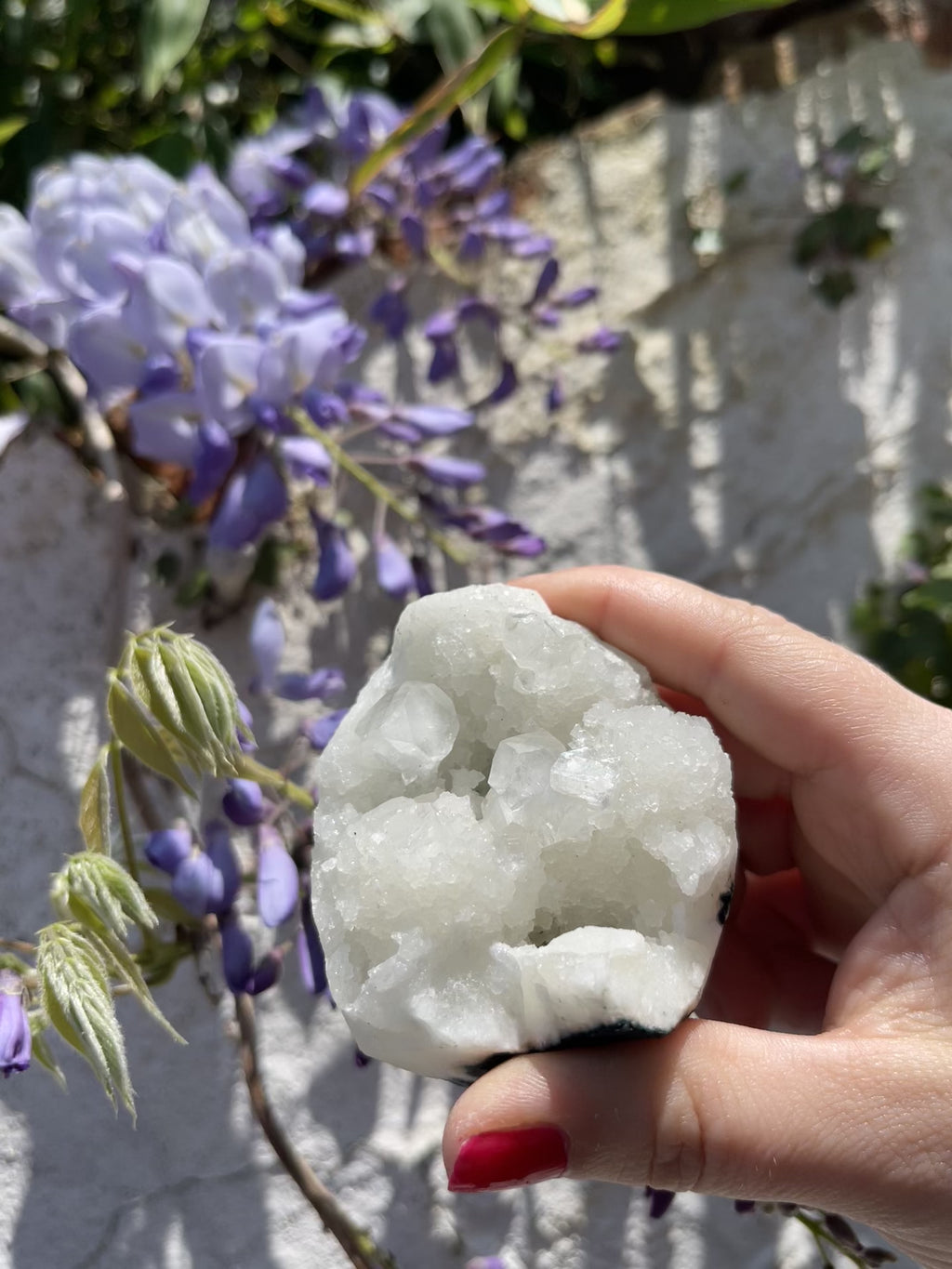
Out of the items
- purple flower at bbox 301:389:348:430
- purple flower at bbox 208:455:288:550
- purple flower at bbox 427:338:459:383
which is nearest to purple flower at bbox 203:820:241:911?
purple flower at bbox 208:455:288:550

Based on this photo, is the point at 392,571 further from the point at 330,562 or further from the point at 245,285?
the point at 245,285

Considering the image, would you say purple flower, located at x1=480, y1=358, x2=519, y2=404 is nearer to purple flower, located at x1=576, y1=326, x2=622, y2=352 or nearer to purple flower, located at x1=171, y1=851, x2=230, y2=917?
purple flower, located at x1=576, y1=326, x2=622, y2=352

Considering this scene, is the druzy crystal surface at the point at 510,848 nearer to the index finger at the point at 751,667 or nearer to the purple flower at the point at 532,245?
the index finger at the point at 751,667

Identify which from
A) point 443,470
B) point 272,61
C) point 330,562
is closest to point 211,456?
point 330,562

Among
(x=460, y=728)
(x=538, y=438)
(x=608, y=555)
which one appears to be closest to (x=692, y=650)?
(x=460, y=728)

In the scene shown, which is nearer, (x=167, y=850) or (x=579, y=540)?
(x=167, y=850)

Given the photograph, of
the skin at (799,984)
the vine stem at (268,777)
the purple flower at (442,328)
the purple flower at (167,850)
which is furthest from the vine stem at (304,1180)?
the purple flower at (442,328)
